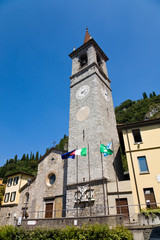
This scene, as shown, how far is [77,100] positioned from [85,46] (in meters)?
10.9

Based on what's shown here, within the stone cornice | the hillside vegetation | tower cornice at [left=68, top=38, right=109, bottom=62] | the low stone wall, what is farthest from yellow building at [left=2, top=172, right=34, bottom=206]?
the hillside vegetation

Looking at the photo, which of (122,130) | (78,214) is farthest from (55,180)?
(122,130)

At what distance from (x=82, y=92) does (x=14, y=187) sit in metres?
18.8

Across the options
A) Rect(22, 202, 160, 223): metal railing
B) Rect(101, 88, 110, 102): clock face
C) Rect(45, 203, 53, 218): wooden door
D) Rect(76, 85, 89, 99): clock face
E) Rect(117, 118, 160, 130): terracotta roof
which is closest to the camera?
Rect(22, 202, 160, 223): metal railing

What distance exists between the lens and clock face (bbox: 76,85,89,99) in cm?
2277

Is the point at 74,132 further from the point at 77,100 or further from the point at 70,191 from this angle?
the point at 70,191

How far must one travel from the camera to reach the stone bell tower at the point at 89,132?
15688mm

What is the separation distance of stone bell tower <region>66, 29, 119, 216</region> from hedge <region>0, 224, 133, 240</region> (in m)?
3.86

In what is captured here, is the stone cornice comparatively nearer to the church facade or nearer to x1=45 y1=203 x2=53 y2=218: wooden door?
the church facade

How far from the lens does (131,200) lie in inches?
559

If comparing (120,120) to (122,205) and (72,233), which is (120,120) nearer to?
(122,205)

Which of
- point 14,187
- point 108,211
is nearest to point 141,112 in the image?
point 14,187

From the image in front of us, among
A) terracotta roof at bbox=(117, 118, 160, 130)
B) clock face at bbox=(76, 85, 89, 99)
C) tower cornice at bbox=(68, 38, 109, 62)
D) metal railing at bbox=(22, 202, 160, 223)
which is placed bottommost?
metal railing at bbox=(22, 202, 160, 223)

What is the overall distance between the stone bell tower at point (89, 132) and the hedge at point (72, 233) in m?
3.86
